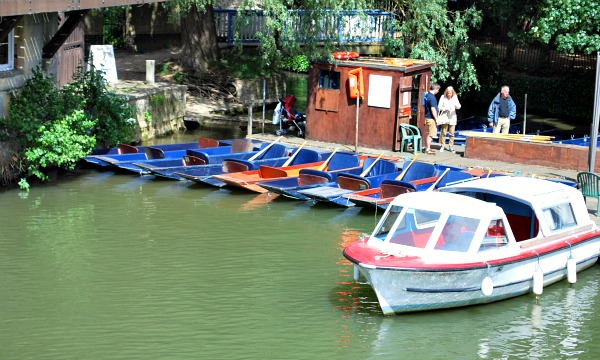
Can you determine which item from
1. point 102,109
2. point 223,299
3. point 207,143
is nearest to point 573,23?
point 207,143

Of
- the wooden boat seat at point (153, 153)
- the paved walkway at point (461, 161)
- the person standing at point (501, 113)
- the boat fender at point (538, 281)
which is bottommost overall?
the boat fender at point (538, 281)

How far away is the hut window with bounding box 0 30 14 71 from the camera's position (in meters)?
24.0

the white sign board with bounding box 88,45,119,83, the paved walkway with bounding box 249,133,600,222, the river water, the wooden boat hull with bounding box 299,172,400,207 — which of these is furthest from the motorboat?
the white sign board with bounding box 88,45,119,83

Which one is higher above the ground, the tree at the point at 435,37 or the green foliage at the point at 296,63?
the tree at the point at 435,37

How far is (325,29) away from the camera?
A: 95.1ft

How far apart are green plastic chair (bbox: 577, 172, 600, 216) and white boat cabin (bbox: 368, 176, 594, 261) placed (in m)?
2.24

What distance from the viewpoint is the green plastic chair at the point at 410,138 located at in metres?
25.9

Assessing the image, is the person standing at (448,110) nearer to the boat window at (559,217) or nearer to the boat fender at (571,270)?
the boat window at (559,217)

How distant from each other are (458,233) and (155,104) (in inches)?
678

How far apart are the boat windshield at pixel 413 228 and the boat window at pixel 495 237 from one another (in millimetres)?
848

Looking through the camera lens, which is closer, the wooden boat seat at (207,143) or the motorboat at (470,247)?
the motorboat at (470,247)

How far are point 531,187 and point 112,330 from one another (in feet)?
25.6

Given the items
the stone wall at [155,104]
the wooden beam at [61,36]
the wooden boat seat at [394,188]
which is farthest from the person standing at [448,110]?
the wooden beam at [61,36]

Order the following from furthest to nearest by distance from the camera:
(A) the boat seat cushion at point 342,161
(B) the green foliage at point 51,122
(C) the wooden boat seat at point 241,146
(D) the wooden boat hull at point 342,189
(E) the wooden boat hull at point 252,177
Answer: (C) the wooden boat seat at point 241,146 < (A) the boat seat cushion at point 342,161 < (E) the wooden boat hull at point 252,177 < (B) the green foliage at point 51,122 < (D) the wooden boat hull at point 342,189
